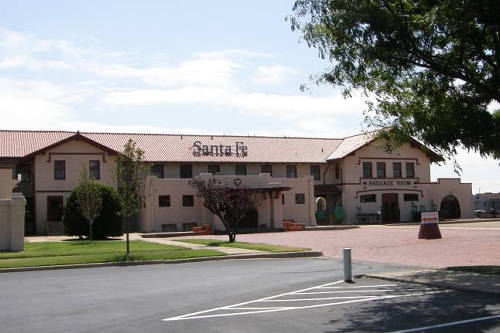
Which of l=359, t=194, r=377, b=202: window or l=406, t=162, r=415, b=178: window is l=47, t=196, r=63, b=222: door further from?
l=406, t=162, r=415, b=178: window

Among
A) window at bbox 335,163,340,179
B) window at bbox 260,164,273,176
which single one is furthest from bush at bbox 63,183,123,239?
window at bbox 335,163,340,179

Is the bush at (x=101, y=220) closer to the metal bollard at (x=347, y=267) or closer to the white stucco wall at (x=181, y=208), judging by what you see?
the white stucco wall at (x=181, y=208)

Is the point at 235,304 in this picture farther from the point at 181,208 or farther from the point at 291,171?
the point at 291,171

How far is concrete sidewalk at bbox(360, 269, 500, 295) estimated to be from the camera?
508 inches

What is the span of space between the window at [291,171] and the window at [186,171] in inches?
351

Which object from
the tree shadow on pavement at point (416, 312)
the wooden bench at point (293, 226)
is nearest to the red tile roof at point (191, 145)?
the wooden bench at point (293, 226)

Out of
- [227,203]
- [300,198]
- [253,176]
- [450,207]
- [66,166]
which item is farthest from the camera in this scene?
[450,207]

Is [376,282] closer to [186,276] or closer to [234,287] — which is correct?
[234,287]

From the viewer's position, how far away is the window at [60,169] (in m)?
47.6

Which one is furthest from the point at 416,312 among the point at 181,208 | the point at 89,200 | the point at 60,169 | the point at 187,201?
the point at 60,169

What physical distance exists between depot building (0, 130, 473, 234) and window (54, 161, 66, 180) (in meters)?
0.07

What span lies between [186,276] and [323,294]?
5.42m

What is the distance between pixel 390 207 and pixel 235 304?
162 feet

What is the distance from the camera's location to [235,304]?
38.9ft
